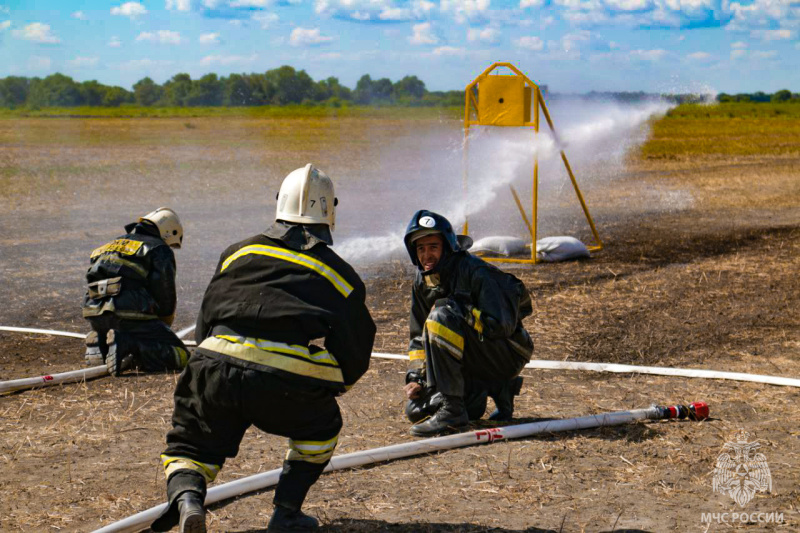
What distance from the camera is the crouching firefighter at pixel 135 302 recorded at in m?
6.61

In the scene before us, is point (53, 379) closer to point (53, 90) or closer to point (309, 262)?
point (309, 262)

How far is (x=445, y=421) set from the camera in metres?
5.11

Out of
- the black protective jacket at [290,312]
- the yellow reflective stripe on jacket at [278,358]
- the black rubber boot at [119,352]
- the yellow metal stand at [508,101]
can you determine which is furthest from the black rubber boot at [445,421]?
the yellow metal stand at [508,101]

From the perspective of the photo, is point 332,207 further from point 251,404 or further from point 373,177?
point 373,177

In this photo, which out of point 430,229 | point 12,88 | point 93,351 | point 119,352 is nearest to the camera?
point 430,229

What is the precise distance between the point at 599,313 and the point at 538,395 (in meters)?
2.71

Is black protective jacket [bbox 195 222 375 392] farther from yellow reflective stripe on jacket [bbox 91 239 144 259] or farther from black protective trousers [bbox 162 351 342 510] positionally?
yellow reflective stripe on jacket [bbox 91 239 144 259]

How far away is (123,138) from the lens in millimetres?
42469

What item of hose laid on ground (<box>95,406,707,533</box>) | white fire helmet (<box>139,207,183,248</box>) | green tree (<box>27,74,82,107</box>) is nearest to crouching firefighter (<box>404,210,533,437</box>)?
hose laid on ground (<box>95,406,707,533</box>)

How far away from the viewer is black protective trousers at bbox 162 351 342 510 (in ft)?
11.5

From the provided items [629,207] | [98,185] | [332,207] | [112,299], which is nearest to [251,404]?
[332,207]

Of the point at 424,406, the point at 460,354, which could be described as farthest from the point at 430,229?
the point at 424,406

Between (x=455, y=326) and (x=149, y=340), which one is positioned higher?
(x=455, y=326)

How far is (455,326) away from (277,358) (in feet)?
5.61
